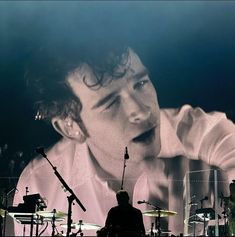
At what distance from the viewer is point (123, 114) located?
11.3 meters

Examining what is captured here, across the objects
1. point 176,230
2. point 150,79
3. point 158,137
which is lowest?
point 176,230

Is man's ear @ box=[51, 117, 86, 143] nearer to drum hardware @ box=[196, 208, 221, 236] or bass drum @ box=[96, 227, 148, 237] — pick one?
drum hardware @ box=[196, 208, 221, 236]

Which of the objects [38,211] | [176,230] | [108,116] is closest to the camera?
[38,211]

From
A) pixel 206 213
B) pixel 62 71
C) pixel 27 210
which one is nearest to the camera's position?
pixel 27 210

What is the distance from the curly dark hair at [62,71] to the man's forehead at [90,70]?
5cm

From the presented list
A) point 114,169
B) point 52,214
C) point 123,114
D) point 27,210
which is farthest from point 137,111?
point 27,210

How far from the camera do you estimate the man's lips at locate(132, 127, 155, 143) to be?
1120cm

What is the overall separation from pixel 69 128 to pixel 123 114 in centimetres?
113

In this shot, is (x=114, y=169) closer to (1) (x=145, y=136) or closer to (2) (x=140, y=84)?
(1) (x=145, y=136)

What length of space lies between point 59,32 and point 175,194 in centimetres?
404

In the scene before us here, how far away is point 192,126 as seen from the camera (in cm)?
1112

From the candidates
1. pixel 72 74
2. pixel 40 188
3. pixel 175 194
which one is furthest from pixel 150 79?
pixel 40 188

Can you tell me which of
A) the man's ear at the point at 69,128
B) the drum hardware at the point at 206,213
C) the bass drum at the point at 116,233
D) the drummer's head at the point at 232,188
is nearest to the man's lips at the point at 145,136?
the man's ear at the point at 69,128

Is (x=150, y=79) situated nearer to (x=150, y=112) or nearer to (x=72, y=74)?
(x=150, y=112)
